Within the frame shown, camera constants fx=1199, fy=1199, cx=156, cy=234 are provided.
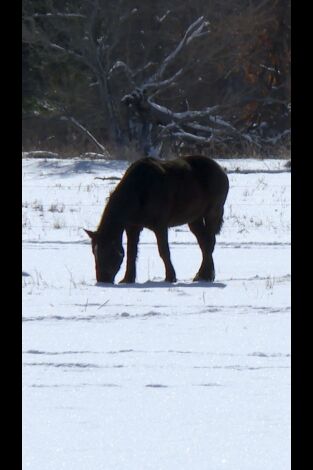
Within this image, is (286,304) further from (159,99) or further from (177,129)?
(159,99)

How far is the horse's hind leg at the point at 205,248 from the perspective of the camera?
1240 centimetres

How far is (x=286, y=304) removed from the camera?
32.8ft

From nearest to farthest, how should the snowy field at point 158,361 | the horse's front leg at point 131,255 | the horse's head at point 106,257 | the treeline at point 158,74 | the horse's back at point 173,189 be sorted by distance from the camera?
1. the snowy field at point 158,361
2. the horse's head at point 106,257
3. the horse's front leg at point 131,255
4. the horse's back at point 173,189
5. the treeline at point 158,74

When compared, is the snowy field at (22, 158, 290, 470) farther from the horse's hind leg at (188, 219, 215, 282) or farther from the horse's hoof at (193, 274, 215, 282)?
the horse's hind leg at (188, 219, 215, 282)

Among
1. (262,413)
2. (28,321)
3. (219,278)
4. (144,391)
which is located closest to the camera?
(262,413)

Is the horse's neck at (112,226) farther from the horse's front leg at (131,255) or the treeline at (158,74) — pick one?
the treeline at (158,74)

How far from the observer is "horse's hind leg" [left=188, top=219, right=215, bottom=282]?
12.4 metres

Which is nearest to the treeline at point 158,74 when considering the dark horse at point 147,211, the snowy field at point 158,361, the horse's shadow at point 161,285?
the snowy field at point 158,361

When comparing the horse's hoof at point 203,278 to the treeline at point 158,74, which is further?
the treeline at point 158,74

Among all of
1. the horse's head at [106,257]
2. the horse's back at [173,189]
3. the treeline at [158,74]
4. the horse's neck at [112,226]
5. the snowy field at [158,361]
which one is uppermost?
the treeline at [158,74]

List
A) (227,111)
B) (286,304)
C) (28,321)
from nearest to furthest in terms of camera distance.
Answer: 1. (28,321)
2. (286,304)
3. (227,111)
